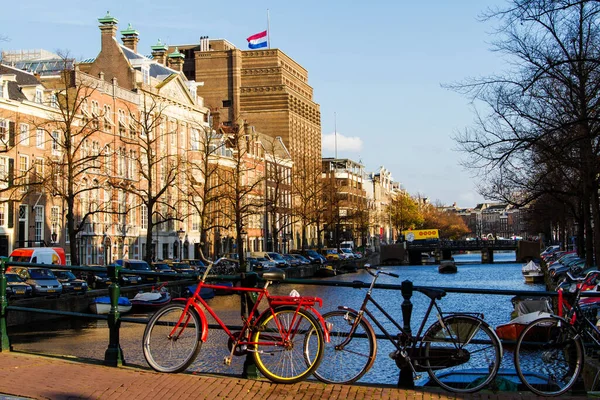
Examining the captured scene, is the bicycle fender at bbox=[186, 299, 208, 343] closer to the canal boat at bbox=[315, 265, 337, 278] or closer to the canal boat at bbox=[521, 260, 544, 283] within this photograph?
the canal boat at bbox=[521, 260, 544, 283]

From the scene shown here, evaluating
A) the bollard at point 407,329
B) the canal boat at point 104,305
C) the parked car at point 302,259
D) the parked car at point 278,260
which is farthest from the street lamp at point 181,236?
the bollard at point 407,329

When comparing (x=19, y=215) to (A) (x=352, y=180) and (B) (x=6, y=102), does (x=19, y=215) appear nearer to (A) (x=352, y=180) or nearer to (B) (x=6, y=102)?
(B) (x=6, y=102)

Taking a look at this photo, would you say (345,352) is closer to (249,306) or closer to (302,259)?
(249,306)

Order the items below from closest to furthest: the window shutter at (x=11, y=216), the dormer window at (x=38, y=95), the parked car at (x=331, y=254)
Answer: the window shutter at (x=11, y=216), the dormer window at (x=38, y=95), the parked car at (x=331, y=254)

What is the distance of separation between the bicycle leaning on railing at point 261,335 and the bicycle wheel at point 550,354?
7.18 ft

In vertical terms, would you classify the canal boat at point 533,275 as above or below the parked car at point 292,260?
below

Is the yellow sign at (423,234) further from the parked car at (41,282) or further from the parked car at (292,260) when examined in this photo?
the parked car at (41,282)

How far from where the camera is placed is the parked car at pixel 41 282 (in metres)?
38.8

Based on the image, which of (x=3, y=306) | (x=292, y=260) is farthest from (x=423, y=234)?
(x=3, y=306)

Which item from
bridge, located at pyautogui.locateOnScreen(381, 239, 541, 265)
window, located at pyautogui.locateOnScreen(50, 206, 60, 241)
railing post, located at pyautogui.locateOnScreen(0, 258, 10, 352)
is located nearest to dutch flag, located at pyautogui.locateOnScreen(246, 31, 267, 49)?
bridge, located at pyautogui.locateOnScreen(381, 239, 541, 265)

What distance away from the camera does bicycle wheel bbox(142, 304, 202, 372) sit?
33.3 feet

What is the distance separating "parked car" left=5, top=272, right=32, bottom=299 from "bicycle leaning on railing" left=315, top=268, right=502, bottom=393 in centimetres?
2903

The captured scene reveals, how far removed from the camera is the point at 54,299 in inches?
1462

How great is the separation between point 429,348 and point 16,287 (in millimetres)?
30841
